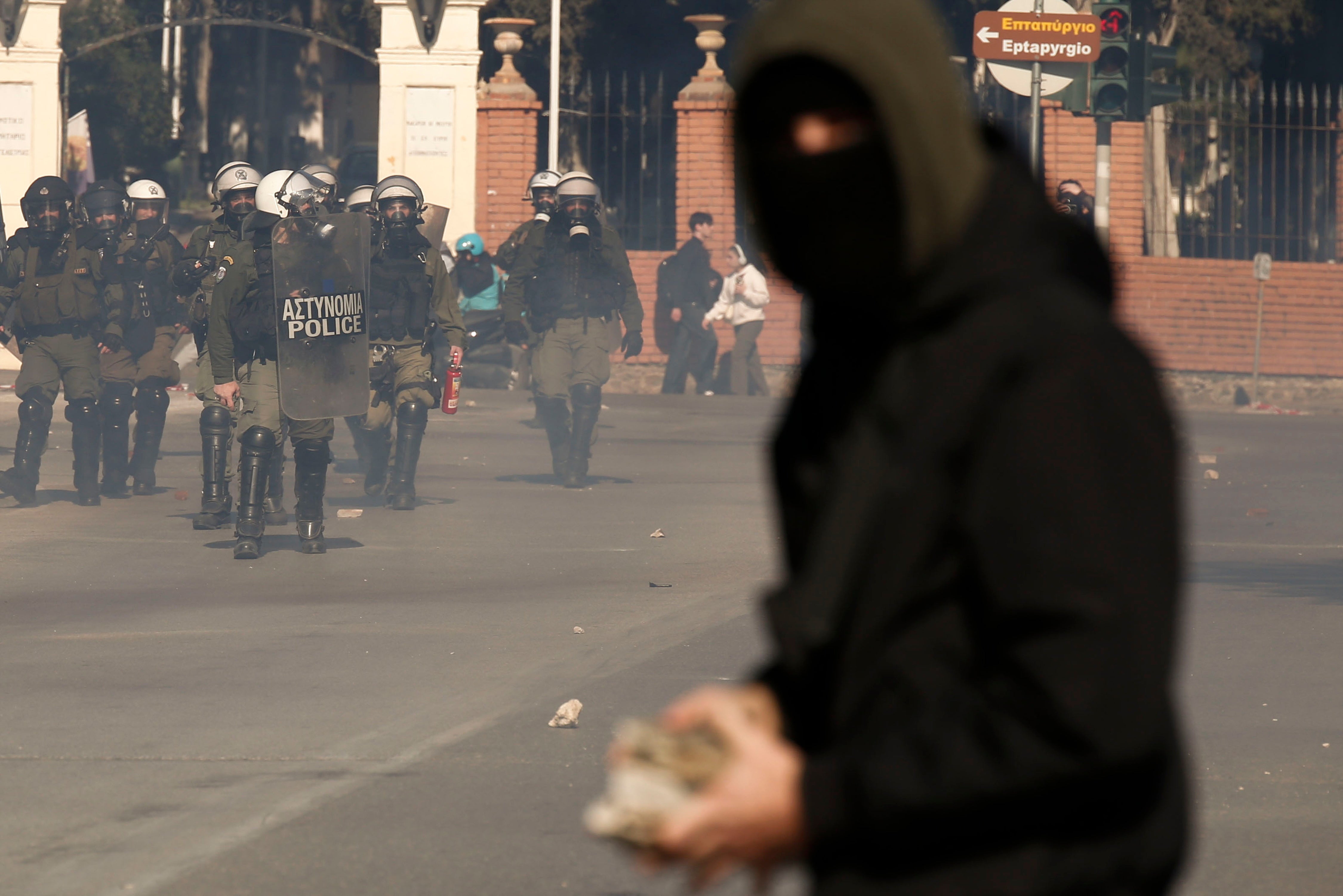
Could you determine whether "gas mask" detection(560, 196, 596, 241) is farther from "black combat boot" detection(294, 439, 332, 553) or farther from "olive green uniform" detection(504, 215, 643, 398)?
"black combat boot" detection(294, 439, 332, 553)

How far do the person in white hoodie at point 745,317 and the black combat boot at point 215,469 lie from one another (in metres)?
9.45

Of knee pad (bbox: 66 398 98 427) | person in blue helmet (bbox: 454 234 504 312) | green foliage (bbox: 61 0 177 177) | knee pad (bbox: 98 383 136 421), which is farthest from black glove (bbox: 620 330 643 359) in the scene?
green foliage (bbox: 61 0 177 177)

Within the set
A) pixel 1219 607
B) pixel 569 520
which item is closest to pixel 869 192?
pixel 1219 607

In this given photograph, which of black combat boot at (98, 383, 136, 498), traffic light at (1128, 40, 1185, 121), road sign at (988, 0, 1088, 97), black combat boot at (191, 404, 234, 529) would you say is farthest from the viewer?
traffic light at (1128, 40, 1185, 121)

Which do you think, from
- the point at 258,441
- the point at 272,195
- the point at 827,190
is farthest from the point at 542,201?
the point at 827,190

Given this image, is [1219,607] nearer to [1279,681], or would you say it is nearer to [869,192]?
[1279,681]

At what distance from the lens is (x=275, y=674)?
280 inches

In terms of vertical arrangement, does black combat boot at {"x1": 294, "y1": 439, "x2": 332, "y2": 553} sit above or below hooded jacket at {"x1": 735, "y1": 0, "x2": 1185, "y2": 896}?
below

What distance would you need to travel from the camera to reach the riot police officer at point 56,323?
12203 mm

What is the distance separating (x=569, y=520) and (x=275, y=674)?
14.8 feet

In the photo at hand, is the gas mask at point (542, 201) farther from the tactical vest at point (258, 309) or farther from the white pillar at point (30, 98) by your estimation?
the white pillar at point (30, 98)

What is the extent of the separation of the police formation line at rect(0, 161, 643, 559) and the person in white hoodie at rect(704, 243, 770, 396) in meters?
6.17

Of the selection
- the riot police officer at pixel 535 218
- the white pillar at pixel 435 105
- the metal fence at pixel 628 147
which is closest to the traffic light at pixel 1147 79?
the riot police officer at pixel 535 218

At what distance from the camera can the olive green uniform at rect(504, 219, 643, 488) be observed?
44.8ft
